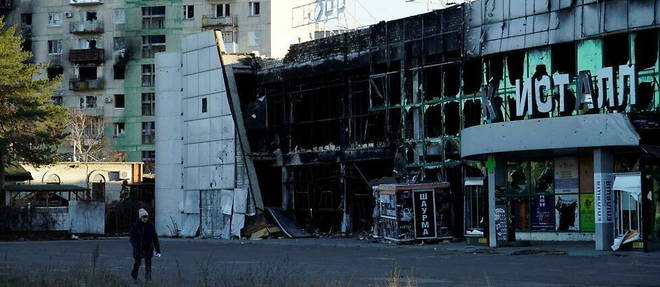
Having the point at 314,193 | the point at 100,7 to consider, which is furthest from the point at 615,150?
the point at 100,7

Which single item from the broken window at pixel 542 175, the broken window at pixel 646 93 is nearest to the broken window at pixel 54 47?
the broken window at pixel 542 175

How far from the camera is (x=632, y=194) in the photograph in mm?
40500

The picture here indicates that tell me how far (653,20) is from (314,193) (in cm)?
2661

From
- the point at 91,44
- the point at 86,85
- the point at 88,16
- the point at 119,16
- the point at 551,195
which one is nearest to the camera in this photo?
the point at 551,195

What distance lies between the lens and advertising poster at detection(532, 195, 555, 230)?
51.8 m

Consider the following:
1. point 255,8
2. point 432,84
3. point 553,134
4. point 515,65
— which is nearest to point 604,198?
point 553,134

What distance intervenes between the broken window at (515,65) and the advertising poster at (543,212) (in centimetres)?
496

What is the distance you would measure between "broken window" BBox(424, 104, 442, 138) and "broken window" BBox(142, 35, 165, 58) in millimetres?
61284

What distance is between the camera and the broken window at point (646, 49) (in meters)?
47.7

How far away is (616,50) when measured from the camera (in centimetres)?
4903

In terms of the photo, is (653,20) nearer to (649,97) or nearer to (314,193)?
Answer: (649,97)

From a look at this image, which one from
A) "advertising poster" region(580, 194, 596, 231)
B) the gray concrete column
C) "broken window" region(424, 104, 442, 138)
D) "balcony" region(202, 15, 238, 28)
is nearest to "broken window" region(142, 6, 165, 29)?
"balcony" region(202, 15, 238, 28)

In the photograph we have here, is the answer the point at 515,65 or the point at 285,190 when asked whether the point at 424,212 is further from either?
the point at 285,190

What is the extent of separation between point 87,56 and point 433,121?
64.6m
